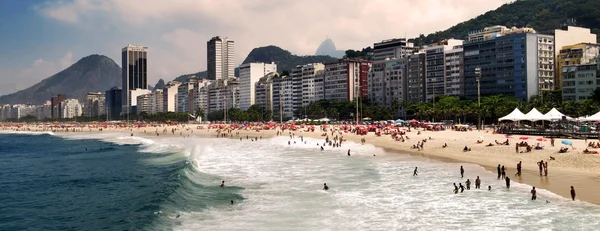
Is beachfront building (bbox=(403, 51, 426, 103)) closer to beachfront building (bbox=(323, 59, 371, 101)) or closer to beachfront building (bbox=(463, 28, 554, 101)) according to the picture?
beachfront building (bbox=(323, 59, 371, 101))

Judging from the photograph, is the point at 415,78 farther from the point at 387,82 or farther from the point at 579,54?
the point at 579,54

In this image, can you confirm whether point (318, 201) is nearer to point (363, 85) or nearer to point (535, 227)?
point (535, 227)

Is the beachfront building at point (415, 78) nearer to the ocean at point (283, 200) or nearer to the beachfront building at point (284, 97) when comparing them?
the beachfront building at point (284, 97)

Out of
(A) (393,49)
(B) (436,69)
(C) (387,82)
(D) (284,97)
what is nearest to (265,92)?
(D) (284,97)

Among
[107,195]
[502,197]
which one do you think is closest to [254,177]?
[107,195]

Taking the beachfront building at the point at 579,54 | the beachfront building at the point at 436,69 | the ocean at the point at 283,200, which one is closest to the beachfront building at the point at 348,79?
the beachfront building at the point at 436,69

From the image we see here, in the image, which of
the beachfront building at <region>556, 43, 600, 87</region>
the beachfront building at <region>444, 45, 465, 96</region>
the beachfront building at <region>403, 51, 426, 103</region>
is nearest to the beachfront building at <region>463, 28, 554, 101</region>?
the beachfront building at <region>556, 43, 600, 87</region>
